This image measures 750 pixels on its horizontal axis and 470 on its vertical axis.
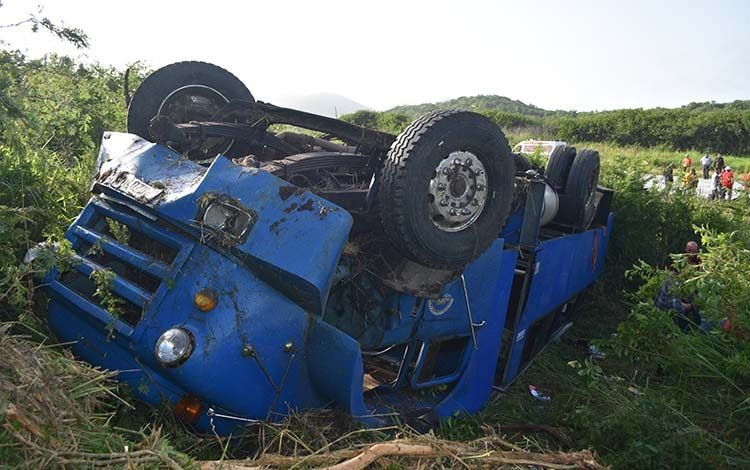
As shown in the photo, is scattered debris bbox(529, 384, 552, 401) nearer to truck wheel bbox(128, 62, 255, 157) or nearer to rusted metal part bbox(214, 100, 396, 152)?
rusted metal part bbox(214, 100, 396, 152)

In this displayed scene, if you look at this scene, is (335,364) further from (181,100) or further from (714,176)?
(714,176)

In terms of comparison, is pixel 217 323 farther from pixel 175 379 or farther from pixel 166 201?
pixel 166 201

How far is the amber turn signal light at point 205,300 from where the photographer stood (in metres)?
2.61

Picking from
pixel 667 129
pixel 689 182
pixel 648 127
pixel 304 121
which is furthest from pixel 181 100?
pixel 648 127

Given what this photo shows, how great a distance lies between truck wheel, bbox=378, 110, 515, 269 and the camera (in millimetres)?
2977

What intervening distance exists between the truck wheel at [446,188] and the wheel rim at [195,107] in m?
1.37

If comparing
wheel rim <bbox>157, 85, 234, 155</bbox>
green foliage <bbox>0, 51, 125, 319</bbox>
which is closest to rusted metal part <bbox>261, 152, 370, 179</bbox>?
wheel rim <bbox>157, 85, 234, 155</bbox>

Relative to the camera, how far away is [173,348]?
2.52 meters

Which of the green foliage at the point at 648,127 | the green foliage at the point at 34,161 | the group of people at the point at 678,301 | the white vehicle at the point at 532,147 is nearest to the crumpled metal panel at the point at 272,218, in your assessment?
the green foliage at the point at 34,161

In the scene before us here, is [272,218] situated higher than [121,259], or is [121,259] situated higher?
[272,218]

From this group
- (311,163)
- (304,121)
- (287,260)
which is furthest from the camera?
(304,121)

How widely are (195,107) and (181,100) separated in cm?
9

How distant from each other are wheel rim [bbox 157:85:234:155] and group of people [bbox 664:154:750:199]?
649cm

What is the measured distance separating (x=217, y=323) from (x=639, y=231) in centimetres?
607
